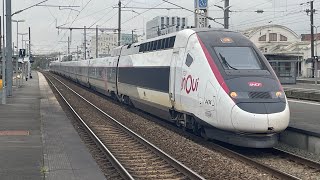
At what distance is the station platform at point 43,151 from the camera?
8641mm

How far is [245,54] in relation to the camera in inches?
479

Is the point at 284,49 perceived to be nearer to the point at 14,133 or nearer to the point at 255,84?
the point at 14,133

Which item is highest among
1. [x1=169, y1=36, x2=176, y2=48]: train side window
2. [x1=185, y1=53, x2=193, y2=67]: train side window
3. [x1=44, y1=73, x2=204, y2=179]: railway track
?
[x1=169, y1=36, x2=176, y2=48]: train side window

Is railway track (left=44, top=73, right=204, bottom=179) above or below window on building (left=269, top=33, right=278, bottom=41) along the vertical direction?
below

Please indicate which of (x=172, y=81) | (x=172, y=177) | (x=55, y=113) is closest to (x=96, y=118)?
(x=55, y=113)

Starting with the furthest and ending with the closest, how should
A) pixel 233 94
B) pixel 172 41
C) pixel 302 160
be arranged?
pixel 172 41
pixel 233 94
pixel 302 160

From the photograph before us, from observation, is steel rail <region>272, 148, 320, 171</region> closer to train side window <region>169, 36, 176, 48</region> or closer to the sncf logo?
the sncf logo

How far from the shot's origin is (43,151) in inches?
430

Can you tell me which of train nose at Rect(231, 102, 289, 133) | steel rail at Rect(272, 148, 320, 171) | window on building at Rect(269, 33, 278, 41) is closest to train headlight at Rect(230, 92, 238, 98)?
train nose at Rect(231, 102, 289, 133)

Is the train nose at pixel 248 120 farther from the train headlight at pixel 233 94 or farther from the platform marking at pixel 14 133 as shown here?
the platform marking at pixel 14 133

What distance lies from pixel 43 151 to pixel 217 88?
4.27m

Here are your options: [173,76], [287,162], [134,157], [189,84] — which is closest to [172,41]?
[173,76]

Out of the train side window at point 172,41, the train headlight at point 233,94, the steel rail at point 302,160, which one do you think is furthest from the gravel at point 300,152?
the train side window at point 172,41

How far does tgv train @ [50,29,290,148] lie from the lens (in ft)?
33.9
